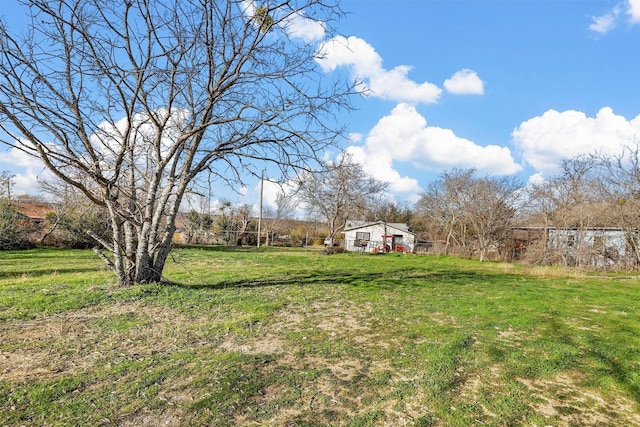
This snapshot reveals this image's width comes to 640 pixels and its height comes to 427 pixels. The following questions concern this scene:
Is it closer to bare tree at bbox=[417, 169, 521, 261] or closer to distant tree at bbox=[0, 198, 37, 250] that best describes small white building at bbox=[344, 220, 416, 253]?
bare tree at bbox=[417, 169, 521, 261]

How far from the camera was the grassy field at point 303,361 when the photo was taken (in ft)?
8.99

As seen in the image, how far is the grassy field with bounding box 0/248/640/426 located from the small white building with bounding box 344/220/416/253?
24347 millimetres

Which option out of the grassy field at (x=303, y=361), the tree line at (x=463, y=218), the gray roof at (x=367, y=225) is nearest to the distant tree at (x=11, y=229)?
the tree line at (x=463, y=218)

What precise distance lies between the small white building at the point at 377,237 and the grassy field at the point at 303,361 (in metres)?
24.3

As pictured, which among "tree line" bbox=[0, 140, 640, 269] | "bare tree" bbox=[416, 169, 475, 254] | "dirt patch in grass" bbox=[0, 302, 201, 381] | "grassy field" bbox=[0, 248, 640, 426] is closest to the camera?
"grassy field" bbox=[0, 248, 640, 426]

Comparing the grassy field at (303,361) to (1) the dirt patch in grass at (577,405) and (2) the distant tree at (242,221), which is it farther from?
(2) the distant tree at (242,221)

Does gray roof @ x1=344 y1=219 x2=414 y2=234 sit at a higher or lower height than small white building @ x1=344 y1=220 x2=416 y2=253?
higher

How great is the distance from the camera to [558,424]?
8.81 ft

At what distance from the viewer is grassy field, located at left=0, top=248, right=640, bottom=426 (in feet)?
8.99

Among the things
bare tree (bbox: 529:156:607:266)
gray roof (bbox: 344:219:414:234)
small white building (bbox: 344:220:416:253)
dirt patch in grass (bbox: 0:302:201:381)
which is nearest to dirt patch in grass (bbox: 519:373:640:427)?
dirt patch in grass (bbox: 0:302:201:381)

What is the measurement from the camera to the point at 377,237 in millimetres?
32750

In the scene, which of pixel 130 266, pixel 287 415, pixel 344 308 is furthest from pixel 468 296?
pixel 130 266

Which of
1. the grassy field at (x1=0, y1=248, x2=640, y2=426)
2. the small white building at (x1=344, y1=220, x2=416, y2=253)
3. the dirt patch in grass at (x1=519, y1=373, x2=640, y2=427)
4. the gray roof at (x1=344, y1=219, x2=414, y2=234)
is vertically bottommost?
the dirt patch in grass at (x1=519, y1=373, x2=640, y2=427)

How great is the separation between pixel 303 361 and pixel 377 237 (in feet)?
96.8
